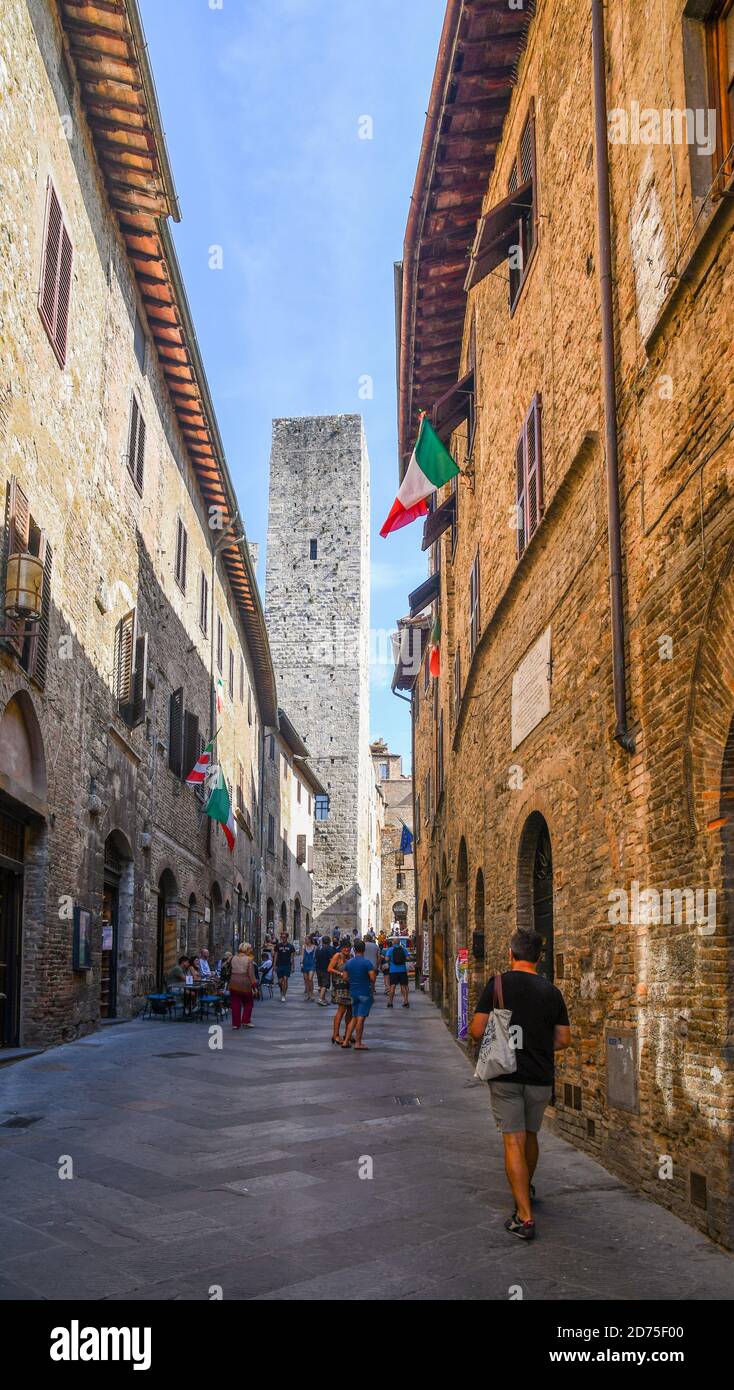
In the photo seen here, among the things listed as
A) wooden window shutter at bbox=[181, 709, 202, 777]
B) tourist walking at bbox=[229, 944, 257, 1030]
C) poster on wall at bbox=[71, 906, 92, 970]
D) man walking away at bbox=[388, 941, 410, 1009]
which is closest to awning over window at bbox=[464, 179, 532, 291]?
poster on wall at bbox=[71, 906, 92, 970]

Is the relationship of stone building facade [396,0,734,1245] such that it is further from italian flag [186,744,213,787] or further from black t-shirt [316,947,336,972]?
black t-shirt [316,947,336,972]

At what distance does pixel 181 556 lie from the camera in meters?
20.0

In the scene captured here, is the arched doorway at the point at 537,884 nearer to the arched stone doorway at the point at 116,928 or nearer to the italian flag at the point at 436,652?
the arched stone doorway at the point at 116,928

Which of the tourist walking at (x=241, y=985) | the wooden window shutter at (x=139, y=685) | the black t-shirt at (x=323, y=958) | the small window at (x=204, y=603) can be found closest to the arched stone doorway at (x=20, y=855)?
the wooden window shutter at (x=139, y=685)

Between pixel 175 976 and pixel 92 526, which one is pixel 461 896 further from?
pixel 92 526

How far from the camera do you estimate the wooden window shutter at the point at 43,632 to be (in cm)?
1044

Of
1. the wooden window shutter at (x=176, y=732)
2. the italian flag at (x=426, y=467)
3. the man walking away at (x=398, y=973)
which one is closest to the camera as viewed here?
the italian flag at (x=426, y=467)

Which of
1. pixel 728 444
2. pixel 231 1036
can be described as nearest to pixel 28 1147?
pixel 728 444

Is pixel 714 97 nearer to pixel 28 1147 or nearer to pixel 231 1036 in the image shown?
pixel 28 1147

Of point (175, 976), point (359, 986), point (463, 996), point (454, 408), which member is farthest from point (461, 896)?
point (454, 408)

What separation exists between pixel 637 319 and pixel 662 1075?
13.1ft

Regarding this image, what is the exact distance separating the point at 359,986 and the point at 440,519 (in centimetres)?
777

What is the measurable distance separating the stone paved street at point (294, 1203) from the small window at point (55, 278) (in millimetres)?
6651

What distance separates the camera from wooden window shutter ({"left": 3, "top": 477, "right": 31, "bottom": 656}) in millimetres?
9508
